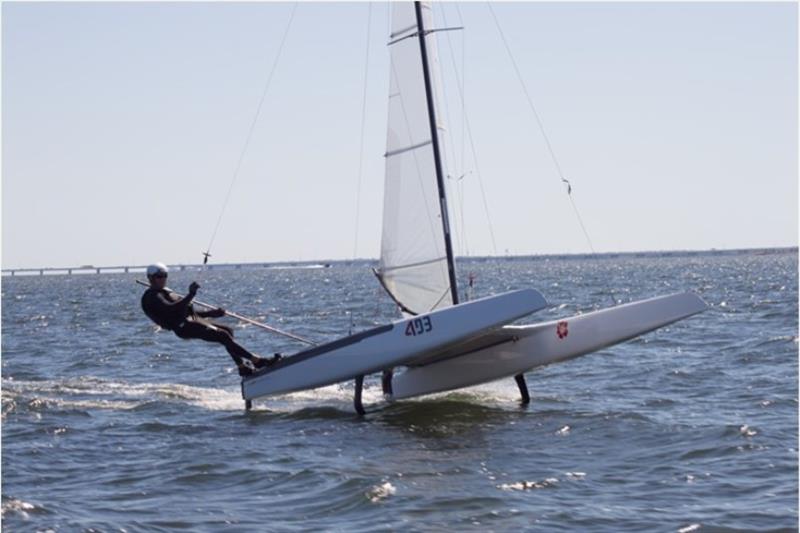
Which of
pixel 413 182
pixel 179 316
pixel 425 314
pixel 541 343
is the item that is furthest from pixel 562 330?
pixel 179 316

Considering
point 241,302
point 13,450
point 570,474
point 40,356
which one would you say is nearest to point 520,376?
point 570,474

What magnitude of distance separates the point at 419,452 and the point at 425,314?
1.89 meters

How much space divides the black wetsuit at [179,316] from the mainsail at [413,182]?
86.1 inches

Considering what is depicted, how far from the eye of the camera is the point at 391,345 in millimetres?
13320

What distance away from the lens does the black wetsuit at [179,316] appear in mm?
13852

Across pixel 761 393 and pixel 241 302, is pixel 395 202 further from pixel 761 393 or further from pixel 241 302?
pixel 241 302

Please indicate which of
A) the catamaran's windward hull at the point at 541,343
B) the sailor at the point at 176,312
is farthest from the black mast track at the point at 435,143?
the sailor at the point at 176,312

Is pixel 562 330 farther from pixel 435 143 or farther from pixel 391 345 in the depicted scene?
pixel 435 143

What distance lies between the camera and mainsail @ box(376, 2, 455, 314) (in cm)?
1485

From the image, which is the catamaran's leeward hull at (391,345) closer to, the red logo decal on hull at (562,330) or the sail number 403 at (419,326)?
the sail number 403 at (419,326)

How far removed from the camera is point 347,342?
13.7 meters

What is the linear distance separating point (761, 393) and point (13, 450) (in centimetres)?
814

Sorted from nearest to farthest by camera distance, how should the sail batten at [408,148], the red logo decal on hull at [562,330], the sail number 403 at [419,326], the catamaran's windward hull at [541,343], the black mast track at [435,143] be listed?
the sail number 403 at [419,326]
the catamaran's windward hull at [541,343]
the red logo decal on hull at [562,330]
the black mast track at [435,143]
the sail batten at [408,148]

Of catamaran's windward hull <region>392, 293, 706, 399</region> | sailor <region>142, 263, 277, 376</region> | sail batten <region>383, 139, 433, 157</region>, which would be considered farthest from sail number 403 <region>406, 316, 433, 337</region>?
sail batten <region>383, 139, 433, 157</region>
